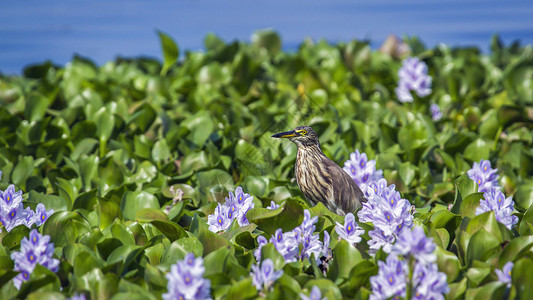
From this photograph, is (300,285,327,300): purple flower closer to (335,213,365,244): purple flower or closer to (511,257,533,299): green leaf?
(335,213,365,244): purple flower

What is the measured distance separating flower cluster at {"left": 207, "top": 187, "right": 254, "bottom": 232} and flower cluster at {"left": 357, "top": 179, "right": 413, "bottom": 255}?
77cm

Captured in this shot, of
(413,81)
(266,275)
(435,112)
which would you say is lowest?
(435,112)

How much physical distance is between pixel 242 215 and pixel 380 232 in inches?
34.7

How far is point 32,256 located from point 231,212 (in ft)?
3.97

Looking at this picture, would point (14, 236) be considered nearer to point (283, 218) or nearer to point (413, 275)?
point (283, 218)

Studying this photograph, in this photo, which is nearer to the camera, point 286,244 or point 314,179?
point 286,244

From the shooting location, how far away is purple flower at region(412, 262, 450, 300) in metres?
3.13

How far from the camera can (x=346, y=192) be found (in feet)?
15.4

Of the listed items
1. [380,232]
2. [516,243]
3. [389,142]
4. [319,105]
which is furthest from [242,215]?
[319,105]

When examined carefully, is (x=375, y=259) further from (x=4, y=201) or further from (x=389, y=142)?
(x=389, y=142)

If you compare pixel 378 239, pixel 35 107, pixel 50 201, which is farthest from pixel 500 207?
pixel 35 107

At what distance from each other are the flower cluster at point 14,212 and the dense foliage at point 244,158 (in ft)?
0.27

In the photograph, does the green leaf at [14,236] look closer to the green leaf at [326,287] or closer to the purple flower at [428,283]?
the green leaf at [326,287]

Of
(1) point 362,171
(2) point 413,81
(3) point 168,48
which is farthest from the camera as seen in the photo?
(3) point 168,48
